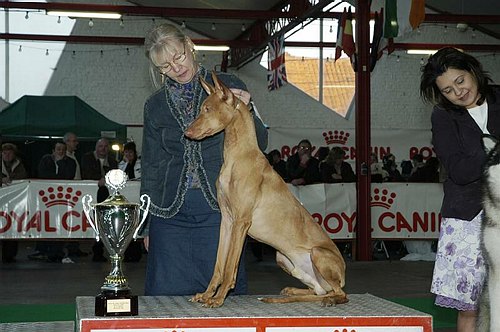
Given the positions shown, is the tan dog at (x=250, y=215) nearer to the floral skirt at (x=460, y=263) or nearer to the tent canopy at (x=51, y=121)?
the floral skirt at (x=460, y=263)

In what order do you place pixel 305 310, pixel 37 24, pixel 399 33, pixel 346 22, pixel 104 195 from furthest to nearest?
pixel 37 24 < pixel 346 22 < pixel 104 195 < pixel 399 33 < pixel 305 310

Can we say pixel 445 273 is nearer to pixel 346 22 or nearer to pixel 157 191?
pixel 157 191

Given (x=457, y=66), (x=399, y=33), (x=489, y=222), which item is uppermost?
(x=399, y=33)

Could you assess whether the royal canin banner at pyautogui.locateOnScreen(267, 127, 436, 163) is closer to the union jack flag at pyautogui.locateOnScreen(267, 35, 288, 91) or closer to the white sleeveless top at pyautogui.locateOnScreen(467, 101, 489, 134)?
the union jack flag at pyautogui.locateOnScreen(267, 35, 288, 91)

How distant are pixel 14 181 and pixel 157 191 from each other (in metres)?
8.70

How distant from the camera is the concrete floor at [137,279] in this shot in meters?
8.81

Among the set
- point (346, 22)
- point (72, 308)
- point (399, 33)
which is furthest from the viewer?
point (346, 22)

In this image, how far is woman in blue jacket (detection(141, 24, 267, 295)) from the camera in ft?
12.2

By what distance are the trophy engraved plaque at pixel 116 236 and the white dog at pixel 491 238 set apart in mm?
1388

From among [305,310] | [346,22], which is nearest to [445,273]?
[305,310]

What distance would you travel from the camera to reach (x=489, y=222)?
132 inches

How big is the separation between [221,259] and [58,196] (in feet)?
29.3

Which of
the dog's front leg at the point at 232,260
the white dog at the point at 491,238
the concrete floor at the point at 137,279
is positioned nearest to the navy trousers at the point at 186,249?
the dog's front leg at the point at 232,260

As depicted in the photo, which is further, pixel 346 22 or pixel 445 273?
pixel 346 22
